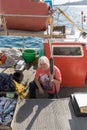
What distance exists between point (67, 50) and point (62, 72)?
2.04 ft

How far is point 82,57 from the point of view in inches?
322

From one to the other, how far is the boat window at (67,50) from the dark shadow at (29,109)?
215cm

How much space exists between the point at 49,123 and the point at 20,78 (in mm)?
3288

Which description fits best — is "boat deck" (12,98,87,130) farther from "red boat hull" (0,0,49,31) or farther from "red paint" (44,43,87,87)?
"red boat hull" (0,0,49,31)

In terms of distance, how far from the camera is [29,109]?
6211mm

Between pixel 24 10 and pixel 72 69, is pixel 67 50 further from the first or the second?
pixel 24 10

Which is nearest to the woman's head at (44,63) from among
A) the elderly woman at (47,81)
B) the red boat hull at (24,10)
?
the elderly woman at (47,81)

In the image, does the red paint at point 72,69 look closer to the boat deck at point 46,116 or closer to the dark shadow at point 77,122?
the boat deck at point 46,116

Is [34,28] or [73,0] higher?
[73,0]

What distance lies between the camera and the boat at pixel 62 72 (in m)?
5.66

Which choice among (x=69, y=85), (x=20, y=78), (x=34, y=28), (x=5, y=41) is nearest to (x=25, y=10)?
(x=34, y=28)

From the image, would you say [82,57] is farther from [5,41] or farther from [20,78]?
[5,41]

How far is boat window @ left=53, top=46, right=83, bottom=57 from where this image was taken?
8.34 m

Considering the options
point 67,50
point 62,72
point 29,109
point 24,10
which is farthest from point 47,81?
point 24,10
